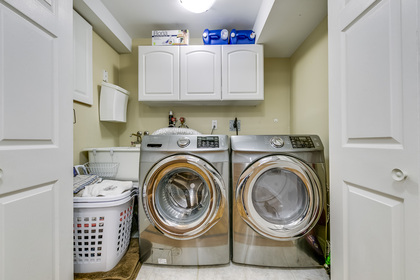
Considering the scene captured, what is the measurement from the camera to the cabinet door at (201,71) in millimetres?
1993

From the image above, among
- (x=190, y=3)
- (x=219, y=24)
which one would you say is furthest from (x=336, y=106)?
(x=219, y=24)

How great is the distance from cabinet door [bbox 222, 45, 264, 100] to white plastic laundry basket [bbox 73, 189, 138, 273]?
154 centimetres

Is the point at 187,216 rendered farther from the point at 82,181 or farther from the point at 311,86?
the point at 311,86

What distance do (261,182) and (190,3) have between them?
1593 mm

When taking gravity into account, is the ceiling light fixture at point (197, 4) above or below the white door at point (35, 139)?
above

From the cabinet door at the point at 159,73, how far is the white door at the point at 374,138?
4.88 feet

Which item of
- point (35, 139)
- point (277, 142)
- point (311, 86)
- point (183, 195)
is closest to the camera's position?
point (35, 139)

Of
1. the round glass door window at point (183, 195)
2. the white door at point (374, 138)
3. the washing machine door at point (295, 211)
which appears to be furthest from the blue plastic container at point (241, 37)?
the round glass door window at point (183, 195)

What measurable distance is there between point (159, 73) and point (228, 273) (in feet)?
6.41

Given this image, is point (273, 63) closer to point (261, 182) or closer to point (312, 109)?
point (312, 109)

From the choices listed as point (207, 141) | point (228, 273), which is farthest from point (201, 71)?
point (228, 273)

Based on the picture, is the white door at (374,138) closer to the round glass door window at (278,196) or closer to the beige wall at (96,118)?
the round glass door window at (278,196)

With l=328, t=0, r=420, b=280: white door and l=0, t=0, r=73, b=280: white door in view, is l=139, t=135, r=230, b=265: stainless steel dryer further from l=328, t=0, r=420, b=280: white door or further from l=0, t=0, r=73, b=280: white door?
l=328, t=0, r=420, b=280: white door

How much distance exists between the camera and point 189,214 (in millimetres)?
1354
